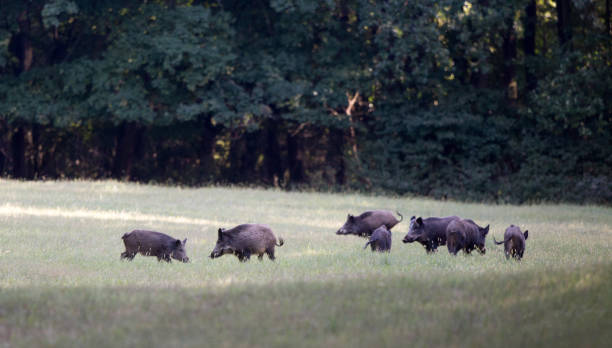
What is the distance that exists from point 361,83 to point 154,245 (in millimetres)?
23781

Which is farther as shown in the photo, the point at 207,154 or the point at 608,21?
the point at 207,154

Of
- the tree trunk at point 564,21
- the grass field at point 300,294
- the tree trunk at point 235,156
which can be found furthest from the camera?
the tree trunk at point 235,156

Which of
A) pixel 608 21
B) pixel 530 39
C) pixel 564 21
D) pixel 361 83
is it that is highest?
pixel 564 21

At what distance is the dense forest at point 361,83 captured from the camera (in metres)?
33.1

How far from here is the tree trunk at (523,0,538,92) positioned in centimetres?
3584

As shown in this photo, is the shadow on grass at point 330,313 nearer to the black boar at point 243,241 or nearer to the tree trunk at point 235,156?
the black boar at point 243,241

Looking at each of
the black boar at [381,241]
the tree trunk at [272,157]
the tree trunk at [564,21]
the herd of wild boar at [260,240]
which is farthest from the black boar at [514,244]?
the tree trunk at [272,157]

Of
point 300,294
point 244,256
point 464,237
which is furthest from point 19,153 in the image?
point 300,294

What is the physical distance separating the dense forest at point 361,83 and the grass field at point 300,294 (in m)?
16.7

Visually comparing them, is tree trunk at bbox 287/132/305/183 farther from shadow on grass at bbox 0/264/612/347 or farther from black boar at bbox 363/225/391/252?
shadow on grass at bbox 0/264/612/347

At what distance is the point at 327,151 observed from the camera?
129 feet

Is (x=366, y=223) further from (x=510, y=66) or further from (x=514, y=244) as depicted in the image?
(x=510, y=66)

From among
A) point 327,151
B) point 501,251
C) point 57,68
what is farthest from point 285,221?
point 57,68

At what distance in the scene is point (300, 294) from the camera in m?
8.95
